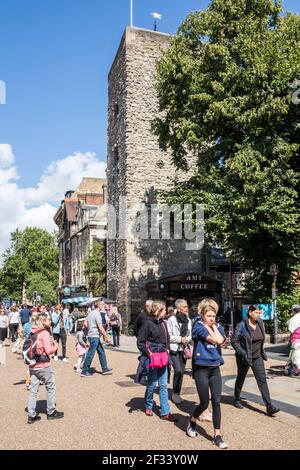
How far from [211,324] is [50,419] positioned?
9.46ft

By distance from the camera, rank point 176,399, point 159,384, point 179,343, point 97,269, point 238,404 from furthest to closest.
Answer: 1. point 97,269
2. point 179,343
3. point 176,399
4. point 238,404
5. point 159,384

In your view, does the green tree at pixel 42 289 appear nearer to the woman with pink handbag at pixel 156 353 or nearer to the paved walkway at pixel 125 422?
the paved walkway at pixel 125 422

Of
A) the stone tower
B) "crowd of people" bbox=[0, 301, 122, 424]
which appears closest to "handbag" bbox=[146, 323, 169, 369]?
"crowd of people" bbox=[0, 301, 122, 424]

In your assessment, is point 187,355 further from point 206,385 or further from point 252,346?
point 206,385

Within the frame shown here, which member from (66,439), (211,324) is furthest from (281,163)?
(66,439)

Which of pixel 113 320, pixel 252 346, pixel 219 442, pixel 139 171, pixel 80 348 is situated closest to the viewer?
pixel 219 442

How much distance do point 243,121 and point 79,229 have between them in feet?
99.2

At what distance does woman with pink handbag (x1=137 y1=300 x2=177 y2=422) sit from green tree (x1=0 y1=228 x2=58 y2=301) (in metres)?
60.2

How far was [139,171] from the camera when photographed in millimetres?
29297

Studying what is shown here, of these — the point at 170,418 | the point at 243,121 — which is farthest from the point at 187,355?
the point at 243,121

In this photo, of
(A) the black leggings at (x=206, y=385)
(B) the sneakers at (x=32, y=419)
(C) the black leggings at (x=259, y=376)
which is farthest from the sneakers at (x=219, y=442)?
(B) the sneakers at (x=32, y=419)

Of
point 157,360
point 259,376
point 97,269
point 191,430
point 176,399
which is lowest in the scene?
point 176,399

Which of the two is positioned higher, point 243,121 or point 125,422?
point 243,121

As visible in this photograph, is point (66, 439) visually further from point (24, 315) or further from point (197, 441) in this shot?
point (24, 315)
